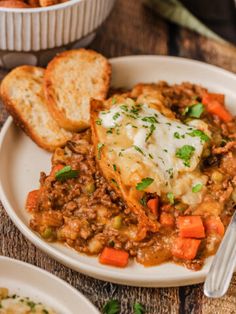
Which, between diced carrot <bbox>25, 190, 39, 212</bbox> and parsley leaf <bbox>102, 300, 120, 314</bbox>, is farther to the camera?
diced carrot <bbox>25, 190, 39, 212</bbox>

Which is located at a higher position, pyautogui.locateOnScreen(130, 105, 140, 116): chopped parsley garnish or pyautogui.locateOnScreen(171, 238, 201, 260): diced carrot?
pyautogui.locateOnScreen(130, 105, 140, 116): chopped parsley garnish

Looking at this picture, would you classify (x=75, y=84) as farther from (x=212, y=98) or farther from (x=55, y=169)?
(x=212, y=98)

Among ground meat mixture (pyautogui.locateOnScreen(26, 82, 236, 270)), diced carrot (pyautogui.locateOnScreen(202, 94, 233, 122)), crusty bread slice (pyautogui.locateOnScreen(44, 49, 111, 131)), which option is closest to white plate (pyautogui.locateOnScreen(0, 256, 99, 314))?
ground meat mixture (pyautogui.locateOnScreen(26, 82, 236, 270))

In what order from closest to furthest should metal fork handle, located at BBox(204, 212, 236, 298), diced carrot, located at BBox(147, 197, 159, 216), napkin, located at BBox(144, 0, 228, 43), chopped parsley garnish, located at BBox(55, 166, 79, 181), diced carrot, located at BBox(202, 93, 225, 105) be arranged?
metal fork handle, located at BBox(204, 212, 236, 298) < diced carrot, located at BBox(147, 197, 159, 216) < chopped parsley garnish, located at BBox(55, 166, 79, 181) < diced carrot, located at BBox(202, 93, 225, 105) < napkin, located at BBox(144, 0, 228, 43)

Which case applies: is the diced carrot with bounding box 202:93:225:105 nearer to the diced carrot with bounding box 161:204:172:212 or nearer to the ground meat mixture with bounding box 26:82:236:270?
the ground meat mixture with bounding box 26:82:236:270

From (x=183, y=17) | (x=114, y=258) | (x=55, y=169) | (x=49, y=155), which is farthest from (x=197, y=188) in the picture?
(x=183, y=17)

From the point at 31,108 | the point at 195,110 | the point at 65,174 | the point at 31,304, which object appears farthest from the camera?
the point at 31,108

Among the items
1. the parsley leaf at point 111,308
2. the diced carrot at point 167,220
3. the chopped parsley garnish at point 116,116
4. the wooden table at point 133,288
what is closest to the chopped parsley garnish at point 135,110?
the chopped parsley garnish at point 116,116
